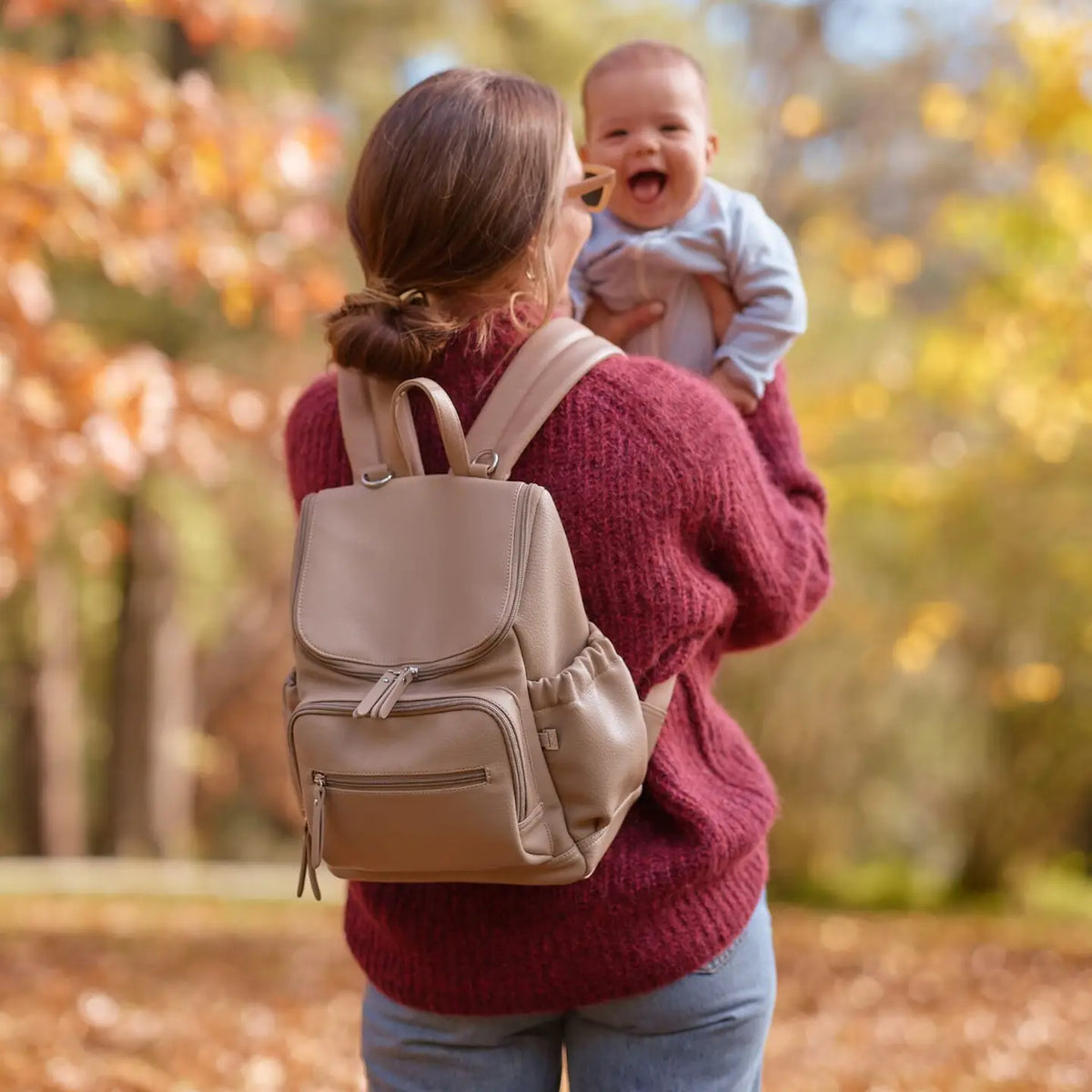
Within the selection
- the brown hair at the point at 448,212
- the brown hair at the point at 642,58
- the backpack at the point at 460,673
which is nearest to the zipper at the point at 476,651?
the backpack at the point at 460,673

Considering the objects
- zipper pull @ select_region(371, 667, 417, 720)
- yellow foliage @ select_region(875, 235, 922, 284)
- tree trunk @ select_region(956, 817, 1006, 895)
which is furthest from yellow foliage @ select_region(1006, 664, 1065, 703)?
zipper pull @ select_region(371, 667, 417, 720)

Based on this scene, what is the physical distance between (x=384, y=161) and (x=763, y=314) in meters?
0.58

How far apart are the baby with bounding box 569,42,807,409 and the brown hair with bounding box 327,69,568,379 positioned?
14.0 inches

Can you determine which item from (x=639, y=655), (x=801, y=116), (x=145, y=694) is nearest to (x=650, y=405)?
(x=639, y=655)

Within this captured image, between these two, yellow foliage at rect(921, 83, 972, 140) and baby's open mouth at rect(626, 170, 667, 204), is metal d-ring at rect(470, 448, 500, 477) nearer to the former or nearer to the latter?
baby's open mouth at rect(626, 170, 667, 204)

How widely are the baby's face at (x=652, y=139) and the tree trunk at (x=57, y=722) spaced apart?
12453mm

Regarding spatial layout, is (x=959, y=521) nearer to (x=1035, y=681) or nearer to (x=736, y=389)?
(x=1035, y=681)

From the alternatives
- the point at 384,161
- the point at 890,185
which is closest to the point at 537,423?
the point at 384,161

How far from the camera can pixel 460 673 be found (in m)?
1.36

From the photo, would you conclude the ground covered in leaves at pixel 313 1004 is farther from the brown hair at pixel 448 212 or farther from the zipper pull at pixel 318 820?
the brown hair at pixel 448 212

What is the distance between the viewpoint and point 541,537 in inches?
54.0

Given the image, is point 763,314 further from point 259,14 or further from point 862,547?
point 862,547

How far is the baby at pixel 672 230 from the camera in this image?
1828 mm

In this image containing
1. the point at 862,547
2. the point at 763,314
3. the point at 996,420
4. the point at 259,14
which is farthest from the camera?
the point at 862,547
